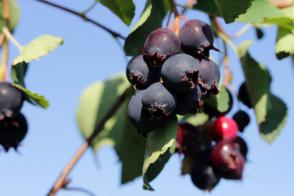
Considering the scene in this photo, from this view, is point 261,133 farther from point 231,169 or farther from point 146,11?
point 146,11

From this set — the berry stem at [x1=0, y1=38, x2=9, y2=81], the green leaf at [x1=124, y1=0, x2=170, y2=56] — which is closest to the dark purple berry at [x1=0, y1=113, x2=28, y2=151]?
the berry stem at [x1=0, y1=38, x2=9, y2=81]

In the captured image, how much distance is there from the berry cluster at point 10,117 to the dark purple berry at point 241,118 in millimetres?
584

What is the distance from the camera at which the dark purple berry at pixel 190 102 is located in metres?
1.36

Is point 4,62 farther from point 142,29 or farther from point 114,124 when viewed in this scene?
point 114,124

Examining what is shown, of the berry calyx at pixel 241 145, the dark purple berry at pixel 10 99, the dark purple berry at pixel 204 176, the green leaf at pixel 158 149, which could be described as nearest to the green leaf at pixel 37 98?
the dark purple berry at pixel 10 99

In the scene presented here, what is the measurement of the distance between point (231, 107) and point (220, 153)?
0.46 ft

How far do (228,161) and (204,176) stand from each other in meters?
0.08

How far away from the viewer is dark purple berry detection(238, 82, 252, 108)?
1928 millimetres

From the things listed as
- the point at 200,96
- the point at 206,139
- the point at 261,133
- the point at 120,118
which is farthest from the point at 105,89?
the point at 200,96

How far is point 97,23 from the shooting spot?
1.83 meters

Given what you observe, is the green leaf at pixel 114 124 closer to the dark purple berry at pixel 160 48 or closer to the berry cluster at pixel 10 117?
the berry cluster at pixel 10 117

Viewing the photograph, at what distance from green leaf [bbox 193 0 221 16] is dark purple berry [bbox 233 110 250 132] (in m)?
0.36

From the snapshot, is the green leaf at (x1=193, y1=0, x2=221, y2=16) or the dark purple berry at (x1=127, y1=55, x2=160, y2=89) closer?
the dark purple berry at (x1=127, y1=55, x2=160, y2=89)

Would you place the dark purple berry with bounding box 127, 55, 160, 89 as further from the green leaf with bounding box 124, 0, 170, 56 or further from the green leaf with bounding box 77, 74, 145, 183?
the green leaf with bounding box 77, 74, 145, 183
